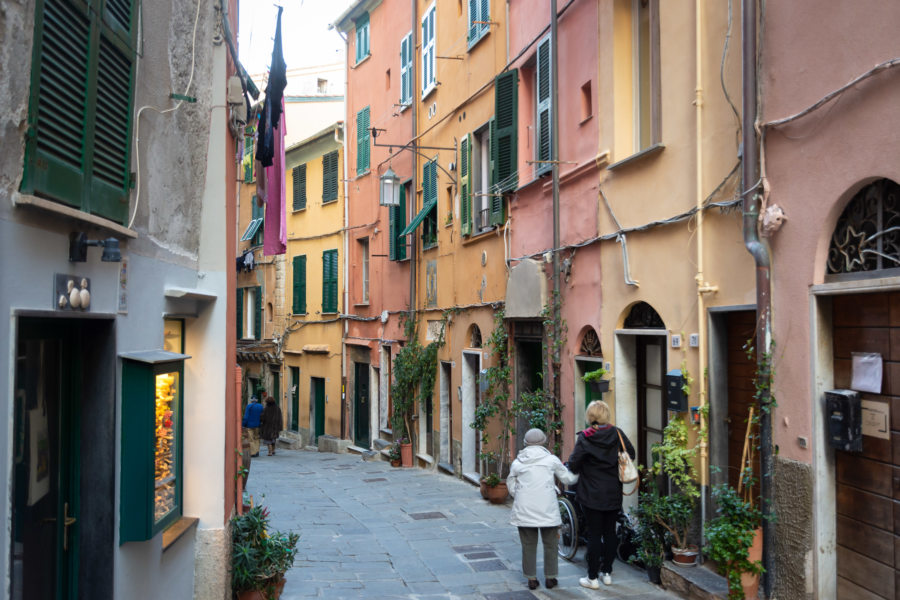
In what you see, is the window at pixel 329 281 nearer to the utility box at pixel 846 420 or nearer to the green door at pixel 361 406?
the green door at pixel 361 406

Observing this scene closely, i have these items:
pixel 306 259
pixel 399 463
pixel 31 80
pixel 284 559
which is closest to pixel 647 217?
pixel 284 559

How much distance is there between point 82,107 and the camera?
4.41 m

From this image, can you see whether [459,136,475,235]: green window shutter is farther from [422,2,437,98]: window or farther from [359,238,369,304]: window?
[359,238,369,304]: window

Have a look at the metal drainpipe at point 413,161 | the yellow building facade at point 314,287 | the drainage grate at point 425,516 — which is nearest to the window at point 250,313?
the yellow building facade at point 314,287

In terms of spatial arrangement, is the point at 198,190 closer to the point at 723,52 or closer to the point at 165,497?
the point at 165,497

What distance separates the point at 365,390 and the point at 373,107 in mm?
7201

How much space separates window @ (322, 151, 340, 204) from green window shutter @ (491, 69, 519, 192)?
11.9 metres

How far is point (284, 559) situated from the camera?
7500 mm

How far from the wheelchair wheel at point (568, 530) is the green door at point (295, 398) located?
725 inches

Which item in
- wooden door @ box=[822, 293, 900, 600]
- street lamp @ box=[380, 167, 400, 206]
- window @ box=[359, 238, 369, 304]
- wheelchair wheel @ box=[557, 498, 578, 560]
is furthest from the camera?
window @ box=[359, 238, 369, 304]

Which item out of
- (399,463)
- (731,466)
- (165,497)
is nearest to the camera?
(165,497)

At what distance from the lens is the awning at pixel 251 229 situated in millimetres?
27045

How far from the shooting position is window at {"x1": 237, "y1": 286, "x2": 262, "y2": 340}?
29438mm

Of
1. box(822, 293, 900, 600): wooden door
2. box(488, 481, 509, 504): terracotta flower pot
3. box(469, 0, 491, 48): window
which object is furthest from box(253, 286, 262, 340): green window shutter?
box(822, 293, 900, 600): wooden door
